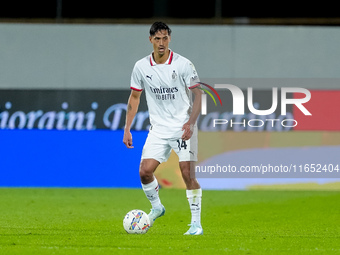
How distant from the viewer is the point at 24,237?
8.07 meters

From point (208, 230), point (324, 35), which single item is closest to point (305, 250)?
point (208, 230)

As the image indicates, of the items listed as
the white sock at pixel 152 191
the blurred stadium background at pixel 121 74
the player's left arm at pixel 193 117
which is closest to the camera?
the player's left arm at pixel 193 117

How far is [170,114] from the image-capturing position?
838cm

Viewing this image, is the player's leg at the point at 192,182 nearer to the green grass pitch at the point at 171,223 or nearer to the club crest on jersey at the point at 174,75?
the green grass pitch at the point at 171,223

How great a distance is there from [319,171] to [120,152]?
396cm

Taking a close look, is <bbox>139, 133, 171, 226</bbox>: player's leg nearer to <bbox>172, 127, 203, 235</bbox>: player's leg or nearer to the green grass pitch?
<bbox>172, 127, 203, 235</bbox>: player's leg

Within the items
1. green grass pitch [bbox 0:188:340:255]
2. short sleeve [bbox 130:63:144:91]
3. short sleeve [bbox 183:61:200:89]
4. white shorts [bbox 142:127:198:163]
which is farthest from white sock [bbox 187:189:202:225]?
short sleeve [bbox 130:63:144:91]

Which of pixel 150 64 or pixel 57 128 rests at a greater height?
pixel 150 64

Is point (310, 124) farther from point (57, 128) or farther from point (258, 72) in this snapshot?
point (57, 128)

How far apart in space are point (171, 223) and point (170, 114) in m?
2.00

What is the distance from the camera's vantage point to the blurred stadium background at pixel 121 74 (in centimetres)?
1574

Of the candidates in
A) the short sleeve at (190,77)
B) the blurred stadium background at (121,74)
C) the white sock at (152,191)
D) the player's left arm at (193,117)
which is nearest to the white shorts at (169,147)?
the player's left arm at (193,117)

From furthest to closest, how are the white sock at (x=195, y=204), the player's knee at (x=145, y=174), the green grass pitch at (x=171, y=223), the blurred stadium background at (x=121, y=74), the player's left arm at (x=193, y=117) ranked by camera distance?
the blurred stadium background at (x=121, y=74) < the player's knee at (x=145, y=174) < the white sock at (x=195, y=204) < the player's left arm at (x=193, y=117) < the green grass pitch at (x=171, y=223)

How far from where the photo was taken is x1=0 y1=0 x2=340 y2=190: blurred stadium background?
620 inches
